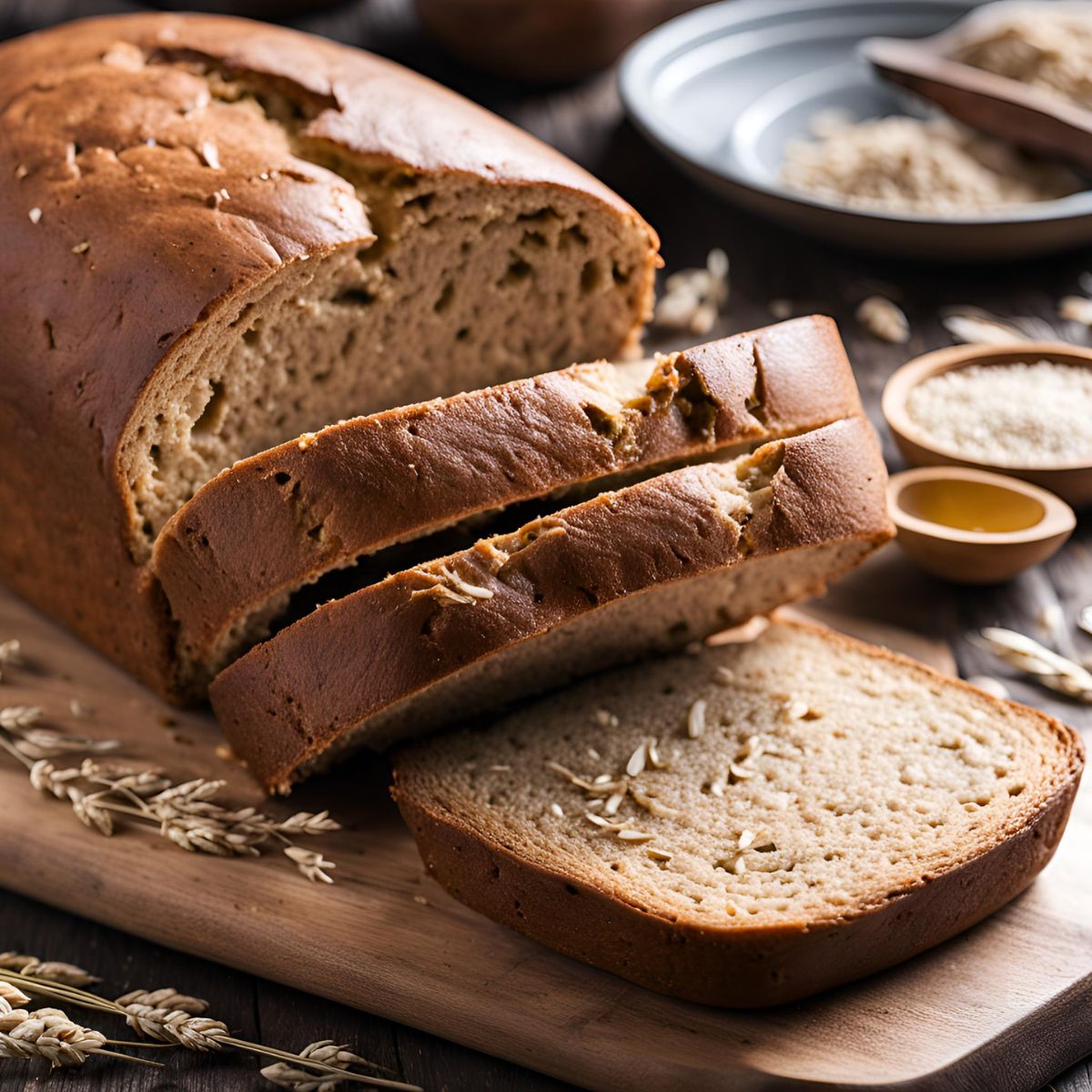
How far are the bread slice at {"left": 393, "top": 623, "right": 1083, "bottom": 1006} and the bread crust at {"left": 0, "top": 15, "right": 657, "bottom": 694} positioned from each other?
88 centimetres

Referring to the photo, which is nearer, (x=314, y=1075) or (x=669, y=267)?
(x=314, y=1075)

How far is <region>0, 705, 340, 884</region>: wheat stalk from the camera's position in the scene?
2.75m

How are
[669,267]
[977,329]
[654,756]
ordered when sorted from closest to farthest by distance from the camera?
[654,756] < [977,329] < [669,267]

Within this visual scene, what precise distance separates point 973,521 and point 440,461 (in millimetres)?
1596

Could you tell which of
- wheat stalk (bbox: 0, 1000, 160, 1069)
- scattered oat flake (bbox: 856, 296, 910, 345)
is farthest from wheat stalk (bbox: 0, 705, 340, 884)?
scattered oat flake (bbox: 856, 296, 910, 345)

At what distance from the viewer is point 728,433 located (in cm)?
279

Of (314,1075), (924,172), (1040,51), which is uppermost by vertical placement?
(1040,51)

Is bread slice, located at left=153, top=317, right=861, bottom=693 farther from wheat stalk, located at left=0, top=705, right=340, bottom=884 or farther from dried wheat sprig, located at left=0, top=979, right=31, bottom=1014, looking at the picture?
dried wheat sprig, located at left=0, top=979, right=31, bottom=1014

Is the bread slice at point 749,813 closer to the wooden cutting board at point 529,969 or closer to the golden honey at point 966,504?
the wooden cutting board at point 529,969

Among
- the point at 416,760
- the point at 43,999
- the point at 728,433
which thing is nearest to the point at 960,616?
the point at 728,433

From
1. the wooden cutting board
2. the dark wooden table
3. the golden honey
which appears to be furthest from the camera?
the golden honey

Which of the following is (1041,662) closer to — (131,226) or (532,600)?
(532,600)

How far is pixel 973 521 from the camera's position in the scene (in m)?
3.54

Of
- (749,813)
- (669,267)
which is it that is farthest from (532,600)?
(669,267)
